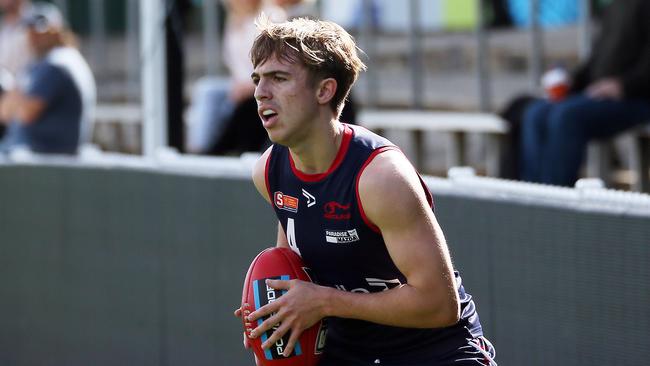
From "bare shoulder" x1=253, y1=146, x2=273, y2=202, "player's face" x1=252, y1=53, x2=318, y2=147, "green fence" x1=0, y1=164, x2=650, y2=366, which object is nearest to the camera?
"player's face" x1=252, y1=53, x2=318, y2=147

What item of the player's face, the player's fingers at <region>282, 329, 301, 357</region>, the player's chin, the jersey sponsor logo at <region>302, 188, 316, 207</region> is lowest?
the player's fingers at <region>282, 329, 301, 357</region>

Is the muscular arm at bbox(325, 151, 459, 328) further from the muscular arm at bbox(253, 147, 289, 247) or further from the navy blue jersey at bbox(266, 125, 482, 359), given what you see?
the muscular arm at bbox(253, 147, 289, 247)

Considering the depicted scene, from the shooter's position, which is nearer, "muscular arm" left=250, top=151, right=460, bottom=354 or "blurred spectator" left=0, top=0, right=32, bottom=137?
"muscular arm" left=250, top=151, right=460, bottom=354

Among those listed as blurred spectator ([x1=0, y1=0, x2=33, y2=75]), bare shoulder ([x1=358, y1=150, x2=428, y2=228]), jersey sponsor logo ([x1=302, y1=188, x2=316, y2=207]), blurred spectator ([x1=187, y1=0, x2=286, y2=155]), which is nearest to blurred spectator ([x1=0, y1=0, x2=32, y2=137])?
blurred spectator ([x1=0, y1=0, x2=33, y2=75])

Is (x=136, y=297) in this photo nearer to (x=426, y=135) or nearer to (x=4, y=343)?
(x=4, y=343)

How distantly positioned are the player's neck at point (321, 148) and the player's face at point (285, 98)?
58 millimetres

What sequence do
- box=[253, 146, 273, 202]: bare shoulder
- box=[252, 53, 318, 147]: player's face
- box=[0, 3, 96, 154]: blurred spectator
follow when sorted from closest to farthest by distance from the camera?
box=[252, 53, 318, 147]: player's face, box=[253, 146, 273, 202]: bare shoulder, box=[0, 3, 96, 154]: blurred spectator

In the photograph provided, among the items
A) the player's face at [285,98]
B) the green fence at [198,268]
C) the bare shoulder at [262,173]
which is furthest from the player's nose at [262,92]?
the green fence at [198,268]

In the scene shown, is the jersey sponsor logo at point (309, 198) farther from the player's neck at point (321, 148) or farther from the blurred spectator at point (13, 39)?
the blurred spectator at point (13, 39)

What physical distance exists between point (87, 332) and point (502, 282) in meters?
3.20

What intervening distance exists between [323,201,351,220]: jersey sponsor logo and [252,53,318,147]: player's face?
0.77ft

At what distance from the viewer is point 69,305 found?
25.6ft

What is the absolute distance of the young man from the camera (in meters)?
3.92

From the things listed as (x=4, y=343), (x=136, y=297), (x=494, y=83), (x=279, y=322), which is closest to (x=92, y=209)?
(x=136, y=297)
